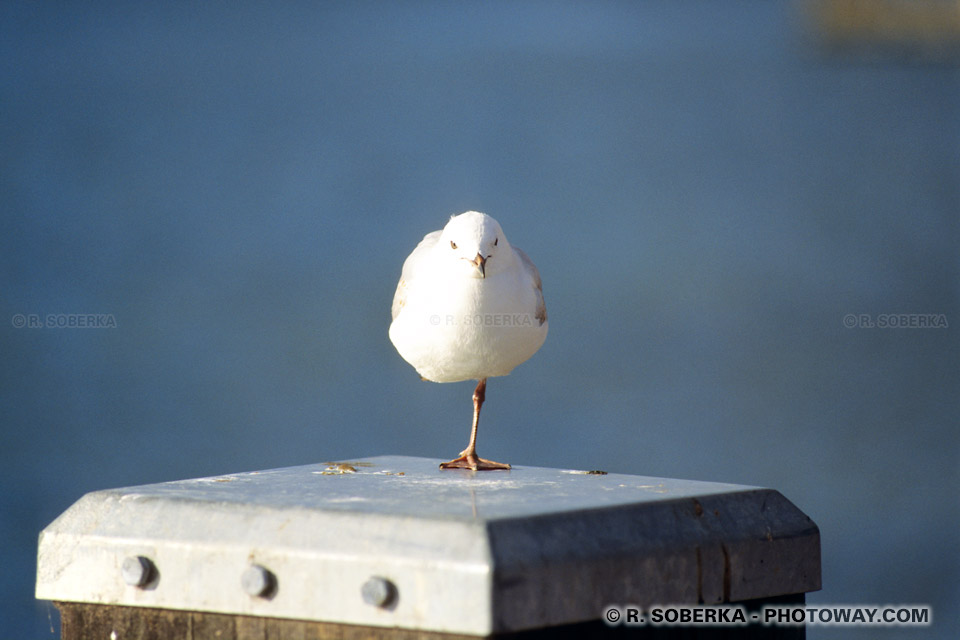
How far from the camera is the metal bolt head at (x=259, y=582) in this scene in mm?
2203

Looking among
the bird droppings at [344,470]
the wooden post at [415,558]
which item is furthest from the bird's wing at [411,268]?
the wooden post at [415,558]

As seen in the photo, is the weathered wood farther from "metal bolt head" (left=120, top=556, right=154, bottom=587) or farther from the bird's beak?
the bird's beak

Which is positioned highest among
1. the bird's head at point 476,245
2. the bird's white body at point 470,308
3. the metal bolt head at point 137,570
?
the bird's head at point 476,245

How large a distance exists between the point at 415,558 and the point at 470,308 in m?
0.91

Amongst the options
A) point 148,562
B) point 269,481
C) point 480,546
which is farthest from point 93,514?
point 480,546

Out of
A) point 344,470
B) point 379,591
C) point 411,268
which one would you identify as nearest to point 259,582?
point 379,591

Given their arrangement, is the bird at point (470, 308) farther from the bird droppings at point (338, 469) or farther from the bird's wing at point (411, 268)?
the bird droppings at point (338, 469)

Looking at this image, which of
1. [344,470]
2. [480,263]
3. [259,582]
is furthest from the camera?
[344,470]

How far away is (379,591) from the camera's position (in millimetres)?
2076

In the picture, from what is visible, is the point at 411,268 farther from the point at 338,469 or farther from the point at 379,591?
the point at 379,591

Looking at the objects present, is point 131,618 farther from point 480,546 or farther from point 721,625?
point 721,625

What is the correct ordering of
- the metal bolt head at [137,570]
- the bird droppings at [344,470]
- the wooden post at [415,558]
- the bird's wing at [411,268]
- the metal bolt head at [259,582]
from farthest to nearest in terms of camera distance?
the bird's wing at [411,268] → the bird droppings at [344,470] → the metal bolt head at [137,570] → the metal bolt head at [259,582] → the wooden post at [415,558]

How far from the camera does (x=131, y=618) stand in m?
2.38

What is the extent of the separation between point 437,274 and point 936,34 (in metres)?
5.80
